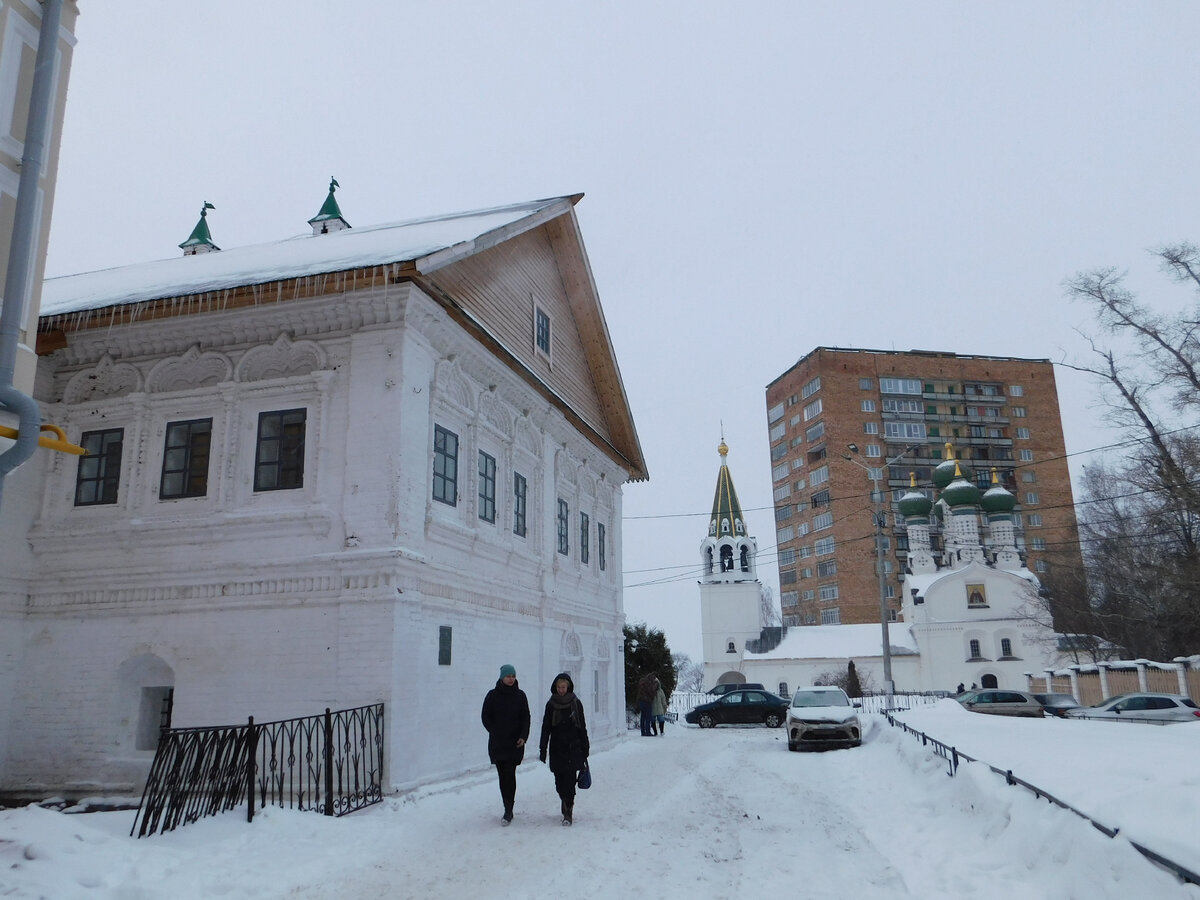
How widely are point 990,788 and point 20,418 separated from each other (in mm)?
7860

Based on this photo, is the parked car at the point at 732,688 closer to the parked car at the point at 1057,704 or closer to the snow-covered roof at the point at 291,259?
the parked car at the point at 1057,704

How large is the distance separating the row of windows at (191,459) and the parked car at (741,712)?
21157mm

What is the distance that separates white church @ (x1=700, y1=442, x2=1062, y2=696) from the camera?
54.6 meters

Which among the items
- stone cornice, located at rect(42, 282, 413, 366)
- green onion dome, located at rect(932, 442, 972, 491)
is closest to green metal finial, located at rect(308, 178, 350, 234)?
stone cornice, located at rect(42, 282, 413, 366)

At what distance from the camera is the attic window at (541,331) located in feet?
58.2

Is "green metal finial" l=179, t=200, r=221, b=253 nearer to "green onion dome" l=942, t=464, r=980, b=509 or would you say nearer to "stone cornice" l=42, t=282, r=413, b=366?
"stone cornice" l=42, t=282, r=413, b=366

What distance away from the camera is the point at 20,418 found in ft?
17.5

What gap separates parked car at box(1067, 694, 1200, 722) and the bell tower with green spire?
31477mm

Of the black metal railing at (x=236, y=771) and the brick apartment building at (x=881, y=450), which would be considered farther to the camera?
the brick apartment building at (x=881, y=450)

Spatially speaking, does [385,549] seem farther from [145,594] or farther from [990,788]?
[990,788]

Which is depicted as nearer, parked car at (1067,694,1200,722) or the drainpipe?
the drainpipe

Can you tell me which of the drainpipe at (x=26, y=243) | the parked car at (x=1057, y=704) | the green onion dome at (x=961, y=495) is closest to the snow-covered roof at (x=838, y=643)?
the green onion dome at (x=961, y=495)

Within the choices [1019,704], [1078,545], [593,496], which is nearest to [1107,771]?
[593,496]

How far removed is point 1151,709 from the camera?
24156 mm
